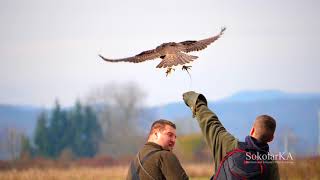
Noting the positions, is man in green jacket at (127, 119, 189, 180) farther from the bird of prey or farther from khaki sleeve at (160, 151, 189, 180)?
the bird of prey

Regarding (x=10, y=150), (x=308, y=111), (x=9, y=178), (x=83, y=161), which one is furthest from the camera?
(x=308, y=111)

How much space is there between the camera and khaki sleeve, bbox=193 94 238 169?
4.06 meters

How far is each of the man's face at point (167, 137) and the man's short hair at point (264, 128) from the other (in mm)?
727

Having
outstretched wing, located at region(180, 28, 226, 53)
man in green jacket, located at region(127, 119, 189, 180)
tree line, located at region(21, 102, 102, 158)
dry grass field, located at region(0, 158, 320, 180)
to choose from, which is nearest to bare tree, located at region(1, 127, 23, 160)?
tree line, located at region(21, 102, 102, 158)

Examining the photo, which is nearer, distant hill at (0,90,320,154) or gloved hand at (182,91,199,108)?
gloved hand at (182,91,199,108)

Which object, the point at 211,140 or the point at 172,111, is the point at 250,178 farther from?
the point at 172,111

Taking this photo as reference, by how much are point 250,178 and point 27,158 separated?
63.0 ft

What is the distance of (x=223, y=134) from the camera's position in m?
4.09

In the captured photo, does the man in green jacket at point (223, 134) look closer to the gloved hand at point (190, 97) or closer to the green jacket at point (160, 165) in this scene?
the gloved hand at point (190, 97)

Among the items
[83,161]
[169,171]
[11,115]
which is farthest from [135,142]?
[169,171]

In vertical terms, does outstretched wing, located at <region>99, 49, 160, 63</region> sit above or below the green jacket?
above

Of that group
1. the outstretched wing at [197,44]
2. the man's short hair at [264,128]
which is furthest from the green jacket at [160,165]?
the outstretched wing at [197,44]

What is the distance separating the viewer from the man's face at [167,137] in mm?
4590

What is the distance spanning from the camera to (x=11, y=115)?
2795cm
